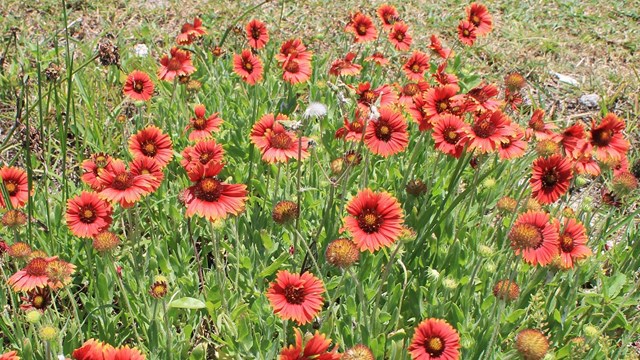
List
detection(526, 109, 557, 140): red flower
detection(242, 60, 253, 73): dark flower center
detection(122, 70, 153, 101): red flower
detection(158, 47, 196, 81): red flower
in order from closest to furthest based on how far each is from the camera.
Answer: detection(526, 109, 557, 140): red flower, detection(122, 70, 153, 101): red flower, detection(158, 47, 196, 81): red flower, detection(242, 60, 253, 73): dark flower center

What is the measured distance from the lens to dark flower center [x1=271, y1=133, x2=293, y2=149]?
7.52 feet

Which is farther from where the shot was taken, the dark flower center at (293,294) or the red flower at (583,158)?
the red flower at (583,158)

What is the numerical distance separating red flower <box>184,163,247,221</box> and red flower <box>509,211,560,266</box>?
83cm

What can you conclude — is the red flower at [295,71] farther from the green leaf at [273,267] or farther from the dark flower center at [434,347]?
the dark flower center at [434,347]

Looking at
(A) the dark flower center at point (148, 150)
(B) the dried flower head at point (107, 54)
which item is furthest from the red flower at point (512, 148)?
(B) the dried flower head at point (107, 54)

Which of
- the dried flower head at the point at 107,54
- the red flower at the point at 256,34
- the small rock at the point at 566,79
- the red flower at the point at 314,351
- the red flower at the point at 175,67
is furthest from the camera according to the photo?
the small rock at the point at 566,79

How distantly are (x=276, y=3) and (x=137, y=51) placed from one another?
4.10 ft

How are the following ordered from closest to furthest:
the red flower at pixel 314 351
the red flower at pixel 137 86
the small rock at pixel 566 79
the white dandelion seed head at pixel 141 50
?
the red flower at pixel 314 351 < the red flower at pixel 137 86 < the white dandelion seed head at pixel 141 50 < the small rock at pixel 566 79

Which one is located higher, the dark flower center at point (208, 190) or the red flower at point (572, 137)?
the red flower at point (572, 137)

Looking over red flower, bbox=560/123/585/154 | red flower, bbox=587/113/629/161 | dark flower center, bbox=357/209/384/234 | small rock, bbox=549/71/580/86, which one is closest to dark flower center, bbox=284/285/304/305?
dark flower center, bbox=357/209/384/234

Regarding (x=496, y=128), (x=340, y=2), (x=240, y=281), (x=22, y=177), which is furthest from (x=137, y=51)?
(x=496, y=128)

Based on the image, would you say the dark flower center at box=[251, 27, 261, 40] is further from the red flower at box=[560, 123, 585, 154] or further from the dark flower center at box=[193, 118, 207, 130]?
the red flower at box=[560, 123, 585, 154]

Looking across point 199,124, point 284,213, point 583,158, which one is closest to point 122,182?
point 284,213

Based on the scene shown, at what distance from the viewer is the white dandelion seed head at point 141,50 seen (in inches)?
163
